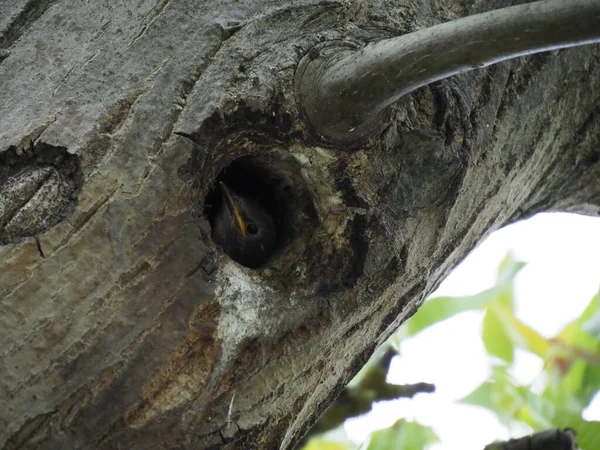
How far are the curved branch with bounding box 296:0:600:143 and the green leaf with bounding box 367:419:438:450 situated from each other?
89cm

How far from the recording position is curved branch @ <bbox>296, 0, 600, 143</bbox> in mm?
878

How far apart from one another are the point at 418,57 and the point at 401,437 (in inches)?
42.4

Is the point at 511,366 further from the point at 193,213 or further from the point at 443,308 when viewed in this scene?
the point at 193,213

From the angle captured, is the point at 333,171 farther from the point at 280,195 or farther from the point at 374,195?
the point at 280,195

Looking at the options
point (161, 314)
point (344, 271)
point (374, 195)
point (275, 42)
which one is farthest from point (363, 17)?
point (161, 314)

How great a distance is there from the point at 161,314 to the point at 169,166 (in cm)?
20

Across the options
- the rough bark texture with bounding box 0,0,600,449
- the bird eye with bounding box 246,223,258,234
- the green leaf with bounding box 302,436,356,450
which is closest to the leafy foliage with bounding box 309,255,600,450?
the green leaf with bounding box 302,436,356,450

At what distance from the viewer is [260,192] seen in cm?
158

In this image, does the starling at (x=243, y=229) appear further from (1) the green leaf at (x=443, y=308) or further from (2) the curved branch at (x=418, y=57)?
(1) the green leaf at (x=443, y=308)

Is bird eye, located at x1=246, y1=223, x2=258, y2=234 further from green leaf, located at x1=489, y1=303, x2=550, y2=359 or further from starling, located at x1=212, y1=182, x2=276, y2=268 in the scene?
green leaf, located at x1=489, y1=303, x2=550, y2=359

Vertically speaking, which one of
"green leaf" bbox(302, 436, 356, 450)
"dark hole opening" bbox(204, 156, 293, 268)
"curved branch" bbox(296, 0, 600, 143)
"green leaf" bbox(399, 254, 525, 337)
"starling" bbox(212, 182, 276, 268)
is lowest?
"green leaf" bbox(302, 436, 356, 450)

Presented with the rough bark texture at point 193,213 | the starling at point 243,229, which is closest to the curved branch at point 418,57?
the rough bark texture at point 193,213

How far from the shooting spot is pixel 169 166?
3.43 feet

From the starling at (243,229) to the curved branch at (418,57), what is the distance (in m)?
0.43
